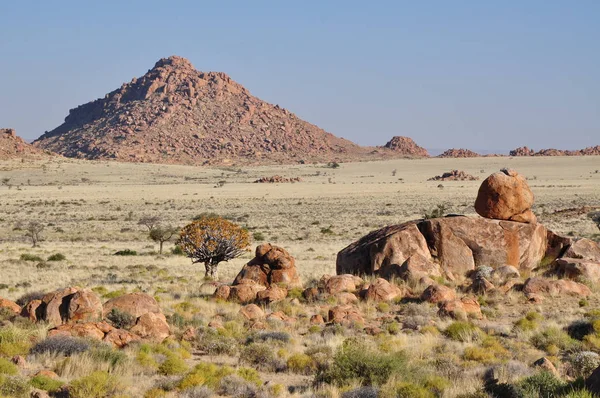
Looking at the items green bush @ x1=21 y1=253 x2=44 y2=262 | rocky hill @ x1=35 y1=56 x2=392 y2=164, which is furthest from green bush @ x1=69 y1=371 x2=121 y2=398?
rocky hill @ x1=35 y1=56 x2=392 y2=164

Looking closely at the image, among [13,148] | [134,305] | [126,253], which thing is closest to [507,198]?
[134,305]

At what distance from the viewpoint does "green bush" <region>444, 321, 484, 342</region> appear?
45.9ft

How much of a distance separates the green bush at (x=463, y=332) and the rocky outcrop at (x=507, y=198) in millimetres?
8630

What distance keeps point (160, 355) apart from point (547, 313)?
9.20 metres

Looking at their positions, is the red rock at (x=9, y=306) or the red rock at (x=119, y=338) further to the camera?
the red rock at (x=9, y=306)

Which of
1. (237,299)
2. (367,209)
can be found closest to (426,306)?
(237,299)

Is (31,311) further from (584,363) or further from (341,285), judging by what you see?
(584,363)

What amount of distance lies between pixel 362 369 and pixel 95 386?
3999mm

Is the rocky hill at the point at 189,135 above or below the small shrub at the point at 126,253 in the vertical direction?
above

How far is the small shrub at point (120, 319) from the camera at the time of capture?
14.5 m

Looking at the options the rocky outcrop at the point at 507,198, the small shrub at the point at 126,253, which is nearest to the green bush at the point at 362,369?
the rocky outcrop at the point at 507,198

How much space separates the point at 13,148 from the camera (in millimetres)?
144375

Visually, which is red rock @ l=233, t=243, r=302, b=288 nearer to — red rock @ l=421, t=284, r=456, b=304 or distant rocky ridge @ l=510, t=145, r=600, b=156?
red rock @ l=421, t=284, r=456, b=304

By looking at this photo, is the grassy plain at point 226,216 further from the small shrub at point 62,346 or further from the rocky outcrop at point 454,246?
the rocky outcrop at point 454,246
